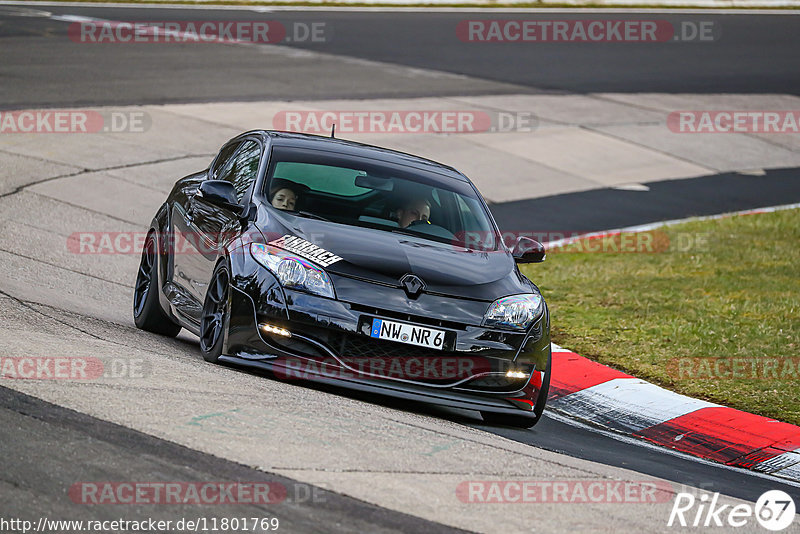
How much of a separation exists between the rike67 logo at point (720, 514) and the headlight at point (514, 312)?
165 centimetres

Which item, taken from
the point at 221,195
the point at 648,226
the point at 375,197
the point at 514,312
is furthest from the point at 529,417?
the point at 648,226

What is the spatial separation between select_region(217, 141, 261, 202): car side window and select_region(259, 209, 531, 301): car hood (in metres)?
0.74

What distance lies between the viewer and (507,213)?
16016 mm

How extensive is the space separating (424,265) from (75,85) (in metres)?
14.4

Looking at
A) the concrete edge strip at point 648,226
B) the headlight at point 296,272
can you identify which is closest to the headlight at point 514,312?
the headlight at point 296,272

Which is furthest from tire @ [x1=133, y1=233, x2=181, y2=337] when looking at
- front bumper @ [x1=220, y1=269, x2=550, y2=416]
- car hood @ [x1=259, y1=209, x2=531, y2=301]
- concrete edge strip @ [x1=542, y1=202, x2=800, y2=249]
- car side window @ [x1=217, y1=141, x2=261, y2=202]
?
concrete edge strip @ [x1=542, y1=202, x2=800, y2=249]

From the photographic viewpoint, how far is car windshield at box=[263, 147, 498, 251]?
797 centimetres

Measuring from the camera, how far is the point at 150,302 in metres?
8.91

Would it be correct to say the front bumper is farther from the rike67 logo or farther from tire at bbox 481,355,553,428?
the rike67 logo

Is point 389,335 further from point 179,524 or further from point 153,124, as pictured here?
point 153,124

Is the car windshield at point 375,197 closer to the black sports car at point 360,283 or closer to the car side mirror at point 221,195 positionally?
the black sports car at point 360,283

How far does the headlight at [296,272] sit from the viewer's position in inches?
274

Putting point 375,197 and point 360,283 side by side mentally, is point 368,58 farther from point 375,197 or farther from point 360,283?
point 360,283

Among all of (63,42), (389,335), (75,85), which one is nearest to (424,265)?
(389,335)
